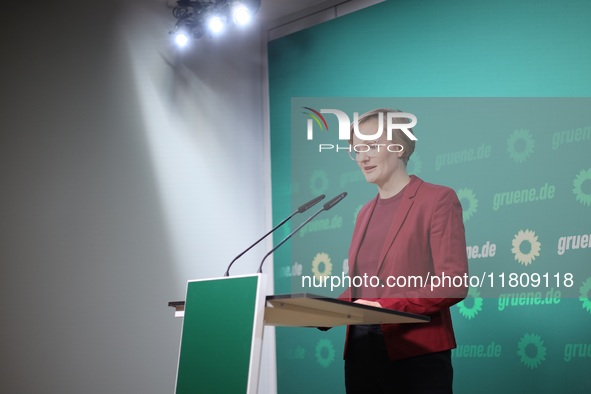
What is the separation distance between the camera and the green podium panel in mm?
2123

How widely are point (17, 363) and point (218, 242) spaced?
4.73 feet

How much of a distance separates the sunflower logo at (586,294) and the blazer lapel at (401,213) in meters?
1.06

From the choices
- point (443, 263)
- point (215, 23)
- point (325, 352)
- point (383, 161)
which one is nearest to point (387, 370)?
point (443, 263)

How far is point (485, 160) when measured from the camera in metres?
3.79

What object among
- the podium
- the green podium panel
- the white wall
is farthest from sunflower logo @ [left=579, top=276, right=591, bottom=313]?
the white wall

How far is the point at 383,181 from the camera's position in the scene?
3.14 metres

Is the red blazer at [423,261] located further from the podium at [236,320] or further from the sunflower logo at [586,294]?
the sunflower logo at [586,294]

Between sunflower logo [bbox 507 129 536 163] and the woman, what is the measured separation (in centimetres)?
75

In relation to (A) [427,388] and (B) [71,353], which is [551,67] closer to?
(A) [427,388]

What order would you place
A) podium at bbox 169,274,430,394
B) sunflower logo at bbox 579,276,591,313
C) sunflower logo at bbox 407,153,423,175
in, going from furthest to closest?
1. sunflower logo at bbox 407,153,423,175
2. sunflower logo at bbox 579,276,591,313
3. podium at bbox 169,274,430,394

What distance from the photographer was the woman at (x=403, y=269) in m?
2.54

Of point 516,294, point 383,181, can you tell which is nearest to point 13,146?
point 383,181

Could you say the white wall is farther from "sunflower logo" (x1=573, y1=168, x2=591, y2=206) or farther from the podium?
"sunflower logo" (x1=573, y1=168, x2=591, y2=206)

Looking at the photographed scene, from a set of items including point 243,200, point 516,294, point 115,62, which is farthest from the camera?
point 243,200
